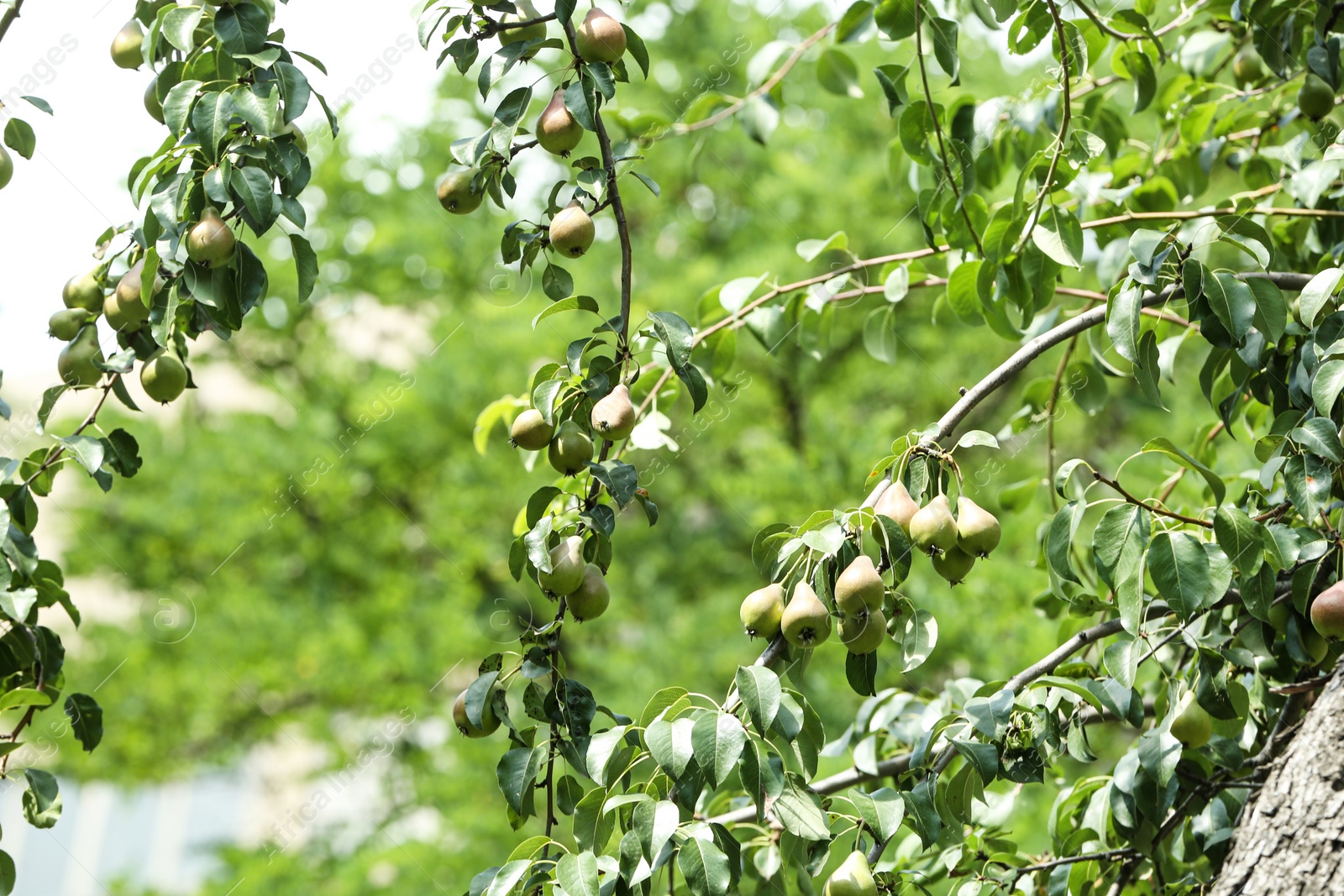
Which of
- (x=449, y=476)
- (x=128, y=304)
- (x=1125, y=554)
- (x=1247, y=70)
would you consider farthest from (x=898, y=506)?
(x=449, y=476)

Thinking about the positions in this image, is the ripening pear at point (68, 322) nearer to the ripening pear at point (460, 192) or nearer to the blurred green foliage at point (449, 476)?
the ripening pear at point (460, 192)

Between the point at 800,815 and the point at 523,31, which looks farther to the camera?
the point at 523,31

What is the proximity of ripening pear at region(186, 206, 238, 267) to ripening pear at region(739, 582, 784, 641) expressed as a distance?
1.50 ft

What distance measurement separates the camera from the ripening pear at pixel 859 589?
2.50 ft

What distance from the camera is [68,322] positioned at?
0.96 metres

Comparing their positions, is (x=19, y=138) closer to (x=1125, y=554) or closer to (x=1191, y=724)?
(x=1125, y=554)

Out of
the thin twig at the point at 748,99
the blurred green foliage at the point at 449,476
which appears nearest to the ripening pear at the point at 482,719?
the thin twig at the point at 748,99

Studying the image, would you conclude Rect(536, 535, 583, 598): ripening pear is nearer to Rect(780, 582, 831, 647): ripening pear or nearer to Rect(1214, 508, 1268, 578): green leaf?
→ Rect(780, 582, 831, 647): ripening pear

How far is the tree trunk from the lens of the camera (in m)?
0.80

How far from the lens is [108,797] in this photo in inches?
422

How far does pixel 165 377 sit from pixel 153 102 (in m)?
0.23

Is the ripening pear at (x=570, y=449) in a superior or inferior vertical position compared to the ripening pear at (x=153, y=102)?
inferior

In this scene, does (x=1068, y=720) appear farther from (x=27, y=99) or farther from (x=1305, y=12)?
(x=27, y=99)

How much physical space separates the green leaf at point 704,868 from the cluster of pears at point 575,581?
7.0 inches
